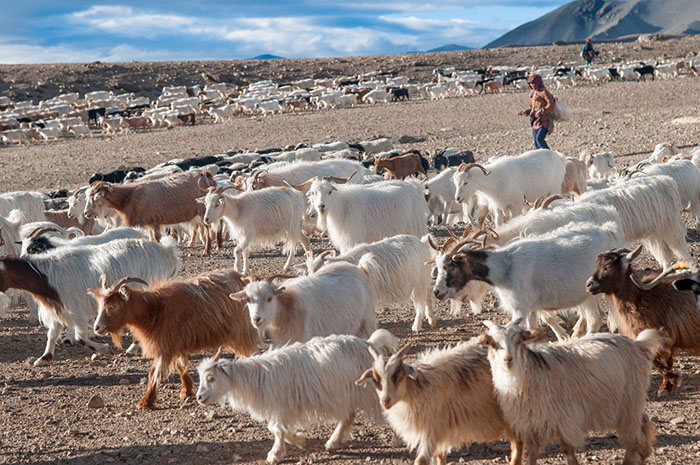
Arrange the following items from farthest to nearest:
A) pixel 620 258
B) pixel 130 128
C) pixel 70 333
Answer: pixel 130 128 < pixel 70 333 < pixel 620 258

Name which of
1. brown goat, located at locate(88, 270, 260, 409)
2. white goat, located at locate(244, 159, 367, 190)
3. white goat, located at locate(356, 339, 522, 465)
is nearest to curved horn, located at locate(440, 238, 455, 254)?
white goat, located at locate(356, 339, 522, 465)

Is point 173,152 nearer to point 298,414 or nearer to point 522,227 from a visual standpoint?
point 522,227

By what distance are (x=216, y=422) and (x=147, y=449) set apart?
56cm

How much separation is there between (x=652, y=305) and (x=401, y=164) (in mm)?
9075

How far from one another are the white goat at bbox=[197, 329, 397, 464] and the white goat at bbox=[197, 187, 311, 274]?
4.60m

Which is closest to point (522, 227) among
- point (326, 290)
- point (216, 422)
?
point (326, 290)

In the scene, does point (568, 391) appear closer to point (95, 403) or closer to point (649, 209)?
point (95, 403)

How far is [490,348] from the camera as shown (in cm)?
412

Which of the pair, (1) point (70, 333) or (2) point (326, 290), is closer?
(2) point (326, 290)

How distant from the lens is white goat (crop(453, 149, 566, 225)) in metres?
9.59

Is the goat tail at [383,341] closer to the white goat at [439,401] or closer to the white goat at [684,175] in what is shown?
the white goat at [439,401]

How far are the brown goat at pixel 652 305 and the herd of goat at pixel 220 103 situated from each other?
2602 centimetres

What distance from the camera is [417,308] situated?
6.79 meters

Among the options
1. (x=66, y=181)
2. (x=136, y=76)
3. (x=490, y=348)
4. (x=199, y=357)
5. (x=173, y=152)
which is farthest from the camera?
(x=136, y=76)
